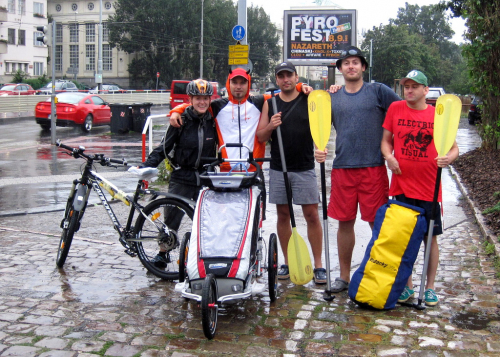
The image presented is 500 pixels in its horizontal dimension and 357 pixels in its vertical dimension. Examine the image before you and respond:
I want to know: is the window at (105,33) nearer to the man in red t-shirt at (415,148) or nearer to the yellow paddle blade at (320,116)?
the yellow paddle blade at (320,116)

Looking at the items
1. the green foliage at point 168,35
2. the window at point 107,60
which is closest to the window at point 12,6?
the green foliage at point 168,35

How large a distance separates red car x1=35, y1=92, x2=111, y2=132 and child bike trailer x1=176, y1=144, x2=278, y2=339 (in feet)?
67.8

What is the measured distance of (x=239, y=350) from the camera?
4.25 m

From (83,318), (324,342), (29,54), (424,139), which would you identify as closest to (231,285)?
(324,342)

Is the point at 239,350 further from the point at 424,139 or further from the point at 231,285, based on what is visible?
the point at 424,139

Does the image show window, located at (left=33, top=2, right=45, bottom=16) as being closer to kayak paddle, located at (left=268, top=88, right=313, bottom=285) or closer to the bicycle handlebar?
the bicycle handlebar

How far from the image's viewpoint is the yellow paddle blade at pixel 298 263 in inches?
213

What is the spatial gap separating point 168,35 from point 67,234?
228 feet

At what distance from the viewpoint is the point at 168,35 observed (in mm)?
73062

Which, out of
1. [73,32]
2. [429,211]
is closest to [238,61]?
[429,211]

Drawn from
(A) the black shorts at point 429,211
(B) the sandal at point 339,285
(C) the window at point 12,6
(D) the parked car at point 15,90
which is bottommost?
(B) the sandal at point 339,285

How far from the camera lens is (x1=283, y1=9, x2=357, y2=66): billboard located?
22719 millimetres

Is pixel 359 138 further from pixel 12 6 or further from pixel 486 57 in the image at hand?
pixel 12 6

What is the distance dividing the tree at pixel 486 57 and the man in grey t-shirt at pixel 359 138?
9.96m
